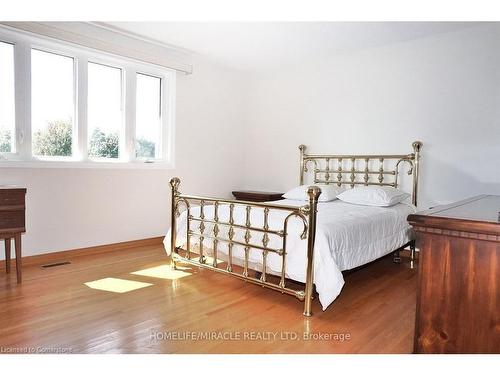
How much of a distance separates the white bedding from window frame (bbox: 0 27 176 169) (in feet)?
4.41

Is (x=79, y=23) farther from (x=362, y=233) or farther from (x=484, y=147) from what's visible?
(x=484, y=147)

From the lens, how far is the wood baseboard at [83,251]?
11.1 feet

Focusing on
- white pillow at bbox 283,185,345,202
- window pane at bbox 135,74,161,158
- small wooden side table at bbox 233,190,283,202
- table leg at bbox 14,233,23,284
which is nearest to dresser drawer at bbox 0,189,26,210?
table leg at bbox 14,233,23,284

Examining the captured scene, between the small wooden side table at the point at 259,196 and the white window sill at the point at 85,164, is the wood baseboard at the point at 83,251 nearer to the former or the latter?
the white window sill at the point at 85,164

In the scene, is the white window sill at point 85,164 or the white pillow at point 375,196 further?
the white pillow at point 375,196

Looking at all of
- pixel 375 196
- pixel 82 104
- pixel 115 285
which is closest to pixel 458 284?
pixel 375 196

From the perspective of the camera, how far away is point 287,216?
242cm

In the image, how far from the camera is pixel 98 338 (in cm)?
197

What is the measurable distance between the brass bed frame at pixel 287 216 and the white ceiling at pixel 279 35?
1.15 metres

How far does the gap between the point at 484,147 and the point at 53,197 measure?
4172 mm

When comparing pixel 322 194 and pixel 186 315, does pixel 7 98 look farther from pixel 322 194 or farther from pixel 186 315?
pixel 322 194

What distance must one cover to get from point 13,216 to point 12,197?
0.49 ft

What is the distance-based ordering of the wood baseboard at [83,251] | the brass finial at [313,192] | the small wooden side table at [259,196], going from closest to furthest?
1. the brass finial at [313,192]
2. the wood baseboard at [83,251]
3. the small wooden side table at [259,196]

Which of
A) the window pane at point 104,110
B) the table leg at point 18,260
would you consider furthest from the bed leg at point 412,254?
the table leg at point 18,260
